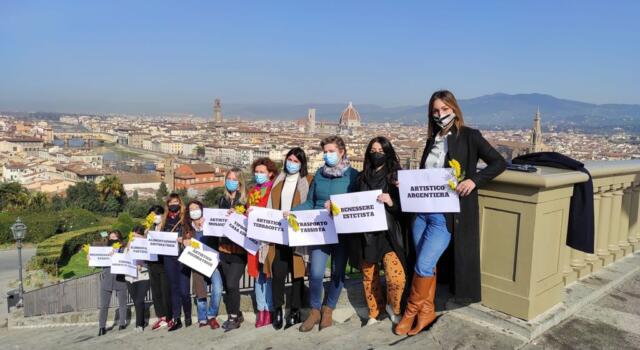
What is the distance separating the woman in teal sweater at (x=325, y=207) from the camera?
3.73 m

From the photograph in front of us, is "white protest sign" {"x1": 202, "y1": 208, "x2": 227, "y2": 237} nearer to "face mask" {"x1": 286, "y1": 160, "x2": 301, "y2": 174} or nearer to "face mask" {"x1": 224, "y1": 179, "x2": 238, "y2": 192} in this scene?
"face mask" {"x1": 224, "y1": 179, "x2": 238, "y2": 192}

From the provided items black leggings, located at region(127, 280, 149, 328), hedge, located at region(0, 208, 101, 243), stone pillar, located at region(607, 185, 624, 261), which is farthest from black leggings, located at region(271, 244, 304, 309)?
hedge, located at region(0, 208, 101, 243)

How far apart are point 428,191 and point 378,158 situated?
480 mm

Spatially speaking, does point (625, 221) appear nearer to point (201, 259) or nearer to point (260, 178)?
point (260, 178)

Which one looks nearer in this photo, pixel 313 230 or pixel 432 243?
pixel 432 243

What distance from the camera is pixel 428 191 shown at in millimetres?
3131

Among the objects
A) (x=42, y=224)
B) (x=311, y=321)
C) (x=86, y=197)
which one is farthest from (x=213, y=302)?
(x=86, y=197)

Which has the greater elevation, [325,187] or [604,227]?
[325,187]

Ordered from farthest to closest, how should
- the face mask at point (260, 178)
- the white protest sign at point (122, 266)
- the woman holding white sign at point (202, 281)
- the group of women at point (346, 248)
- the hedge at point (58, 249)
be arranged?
1. the hedge at point (58, 249)
2. the white protest sign at point (122, 266)
3. the woman holding white sign at point (202, 281)
4. the face mask at point (260, 178)
5. the group of women at point (346, 248)

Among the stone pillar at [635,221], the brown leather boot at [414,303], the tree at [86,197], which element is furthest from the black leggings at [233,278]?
the tree at [86,197]

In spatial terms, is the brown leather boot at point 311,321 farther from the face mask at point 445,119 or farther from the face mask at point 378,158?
the face mask at point 445,119

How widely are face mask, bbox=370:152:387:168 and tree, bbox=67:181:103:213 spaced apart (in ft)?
158

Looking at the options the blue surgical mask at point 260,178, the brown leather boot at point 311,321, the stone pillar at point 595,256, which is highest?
the blue surgical mask at point 260,178

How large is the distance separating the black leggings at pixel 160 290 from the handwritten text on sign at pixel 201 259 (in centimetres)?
58
